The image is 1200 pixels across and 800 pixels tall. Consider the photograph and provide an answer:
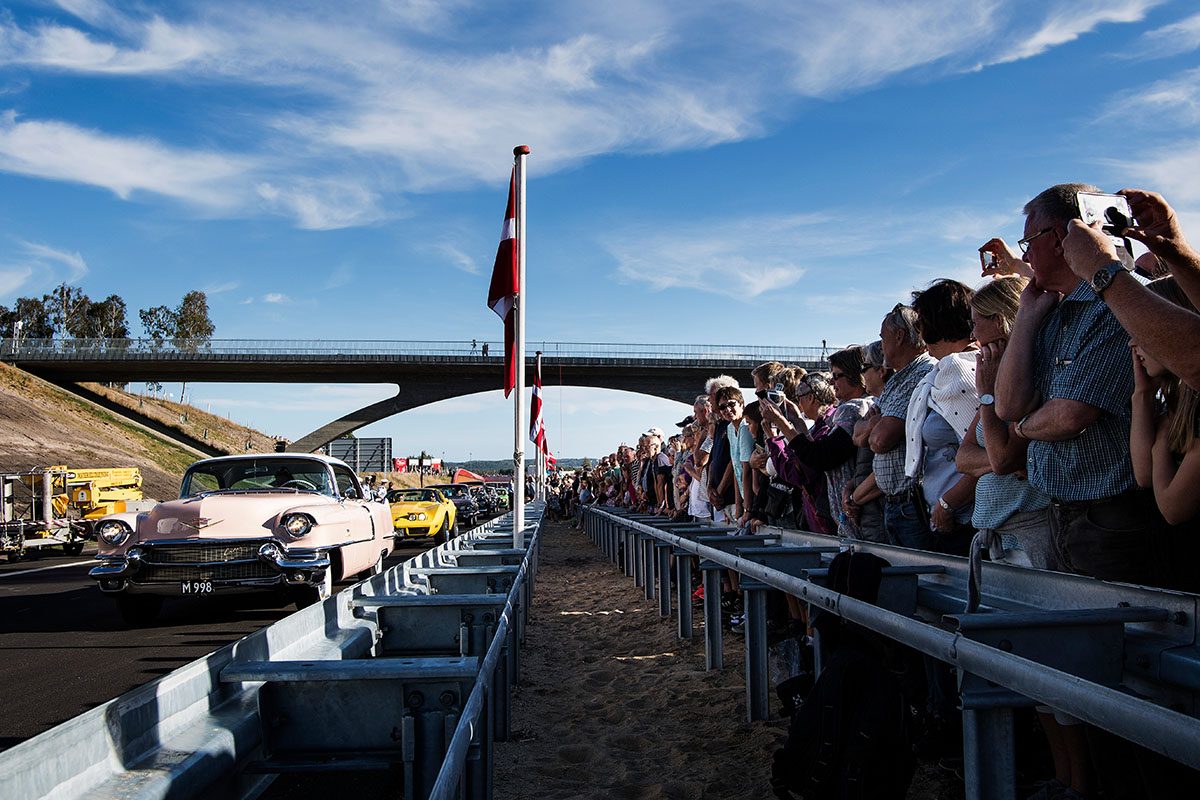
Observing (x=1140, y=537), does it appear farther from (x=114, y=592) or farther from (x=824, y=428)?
(x=114, y=592)

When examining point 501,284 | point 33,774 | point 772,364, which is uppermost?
point 501,284

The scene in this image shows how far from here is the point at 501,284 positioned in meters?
10.7

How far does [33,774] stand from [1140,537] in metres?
3.16

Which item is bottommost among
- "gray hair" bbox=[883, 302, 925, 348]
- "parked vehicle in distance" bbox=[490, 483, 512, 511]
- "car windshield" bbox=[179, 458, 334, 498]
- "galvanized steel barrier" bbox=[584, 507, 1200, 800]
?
"parked vehicle in distance" bbox=[490, 483, 512, 511]

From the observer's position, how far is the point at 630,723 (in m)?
5.32

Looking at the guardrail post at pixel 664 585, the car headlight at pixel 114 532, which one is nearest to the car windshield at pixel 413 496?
the car headlight at pixel 114 532

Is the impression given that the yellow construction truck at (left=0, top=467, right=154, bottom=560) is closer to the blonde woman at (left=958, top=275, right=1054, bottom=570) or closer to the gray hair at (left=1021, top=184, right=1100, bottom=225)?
the blonde woman at (left=958, top=275, right=1054, bottom=570)

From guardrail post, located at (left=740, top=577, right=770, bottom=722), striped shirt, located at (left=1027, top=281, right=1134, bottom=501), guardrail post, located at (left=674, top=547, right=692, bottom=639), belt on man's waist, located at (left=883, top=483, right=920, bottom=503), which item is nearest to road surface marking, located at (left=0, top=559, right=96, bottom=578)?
guardrail post, located at (left=674, top=547, right=692, bottom=639)

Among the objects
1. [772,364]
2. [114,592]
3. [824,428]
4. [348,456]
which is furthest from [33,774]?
[348,456]

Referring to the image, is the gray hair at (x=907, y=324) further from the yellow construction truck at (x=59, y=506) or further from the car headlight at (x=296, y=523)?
the yellow construction truck at (x=59, y=506)

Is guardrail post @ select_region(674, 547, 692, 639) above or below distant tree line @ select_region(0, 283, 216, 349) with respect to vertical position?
below

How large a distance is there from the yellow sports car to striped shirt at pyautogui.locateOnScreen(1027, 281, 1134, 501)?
61.6ft

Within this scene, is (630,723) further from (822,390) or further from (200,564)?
(200,564)

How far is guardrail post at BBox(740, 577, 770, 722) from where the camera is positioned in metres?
5.07
